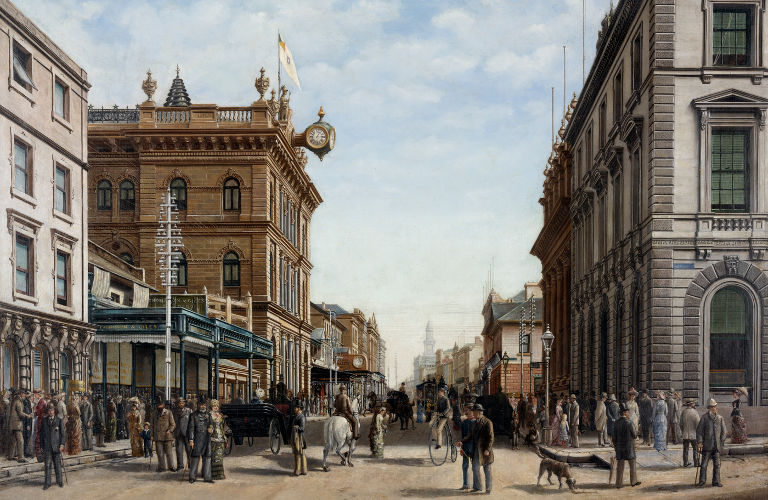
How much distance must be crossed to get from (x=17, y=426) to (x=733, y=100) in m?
21.0

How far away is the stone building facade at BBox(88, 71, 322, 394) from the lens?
44.6 metres

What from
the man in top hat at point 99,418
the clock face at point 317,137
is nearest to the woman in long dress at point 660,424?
the man in top hat at point 99,418

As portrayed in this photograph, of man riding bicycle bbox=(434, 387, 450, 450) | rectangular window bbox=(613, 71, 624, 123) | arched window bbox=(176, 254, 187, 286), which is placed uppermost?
rectangular window bbox=(613, 71, 624, 123)

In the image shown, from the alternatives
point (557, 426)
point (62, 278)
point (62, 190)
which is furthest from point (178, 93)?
point (557, 426)

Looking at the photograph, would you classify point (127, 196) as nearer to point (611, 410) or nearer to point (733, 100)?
point (611, 410)

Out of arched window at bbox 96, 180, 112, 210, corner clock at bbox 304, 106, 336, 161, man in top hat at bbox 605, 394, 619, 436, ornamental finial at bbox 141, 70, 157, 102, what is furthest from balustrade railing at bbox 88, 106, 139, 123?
man in top hat at bbox 605, 394, 619, 436

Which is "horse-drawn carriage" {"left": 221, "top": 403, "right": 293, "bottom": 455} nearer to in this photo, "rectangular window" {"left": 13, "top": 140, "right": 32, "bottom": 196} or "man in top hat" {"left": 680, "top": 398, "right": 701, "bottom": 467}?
"rectangular window" {"left": 13, "top": 140, "right": 32, "bottom": 196}

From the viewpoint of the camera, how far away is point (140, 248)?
4434 centimetres

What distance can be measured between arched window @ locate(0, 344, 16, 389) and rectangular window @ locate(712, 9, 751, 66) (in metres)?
21.0

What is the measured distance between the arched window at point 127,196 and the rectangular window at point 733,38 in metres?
28.0

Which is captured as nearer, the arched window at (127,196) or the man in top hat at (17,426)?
the man in top hat at (17,426)

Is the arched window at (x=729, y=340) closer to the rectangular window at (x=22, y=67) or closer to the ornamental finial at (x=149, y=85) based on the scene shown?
the rectangular window at (x=22, y=67)

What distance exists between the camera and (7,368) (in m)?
24.6

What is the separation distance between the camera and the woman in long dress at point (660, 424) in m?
25.7
